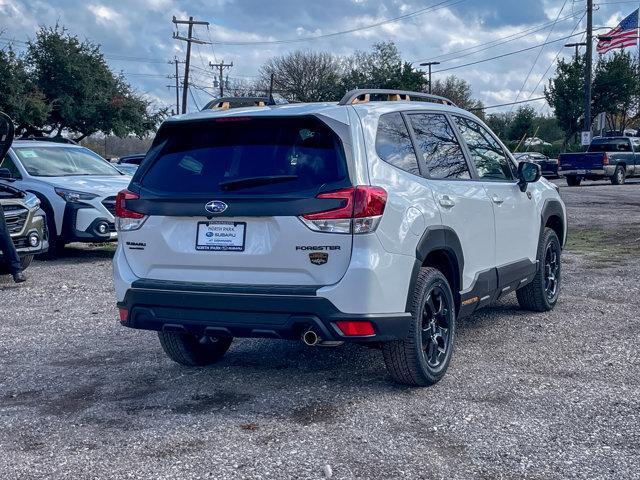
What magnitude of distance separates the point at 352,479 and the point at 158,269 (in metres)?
1.94

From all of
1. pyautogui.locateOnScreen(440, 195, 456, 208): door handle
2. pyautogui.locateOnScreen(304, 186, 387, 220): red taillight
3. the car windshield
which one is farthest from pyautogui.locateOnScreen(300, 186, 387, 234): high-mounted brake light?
the car windshield

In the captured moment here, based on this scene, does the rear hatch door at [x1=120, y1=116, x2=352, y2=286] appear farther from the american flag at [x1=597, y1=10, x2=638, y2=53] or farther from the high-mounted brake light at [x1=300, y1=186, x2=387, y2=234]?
the american flag at [x1=597, y1=10, x2=638, y2=53]

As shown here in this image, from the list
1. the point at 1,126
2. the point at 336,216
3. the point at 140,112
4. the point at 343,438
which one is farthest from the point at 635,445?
the point at 140,112

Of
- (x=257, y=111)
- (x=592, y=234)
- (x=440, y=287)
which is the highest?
(x=257, y=111)

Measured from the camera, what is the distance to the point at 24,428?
16.3ft

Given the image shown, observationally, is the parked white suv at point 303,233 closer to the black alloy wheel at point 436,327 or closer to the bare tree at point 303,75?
the black alloy wheel at point 436,327

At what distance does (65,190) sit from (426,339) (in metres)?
8.12

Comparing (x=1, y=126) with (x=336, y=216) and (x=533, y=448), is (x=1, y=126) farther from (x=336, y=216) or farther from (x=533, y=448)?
(x=533, y=448)

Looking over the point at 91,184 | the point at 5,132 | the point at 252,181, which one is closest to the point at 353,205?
the point at 252,181

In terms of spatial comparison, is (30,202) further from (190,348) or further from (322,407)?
(322,407)

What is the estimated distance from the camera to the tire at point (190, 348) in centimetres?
607

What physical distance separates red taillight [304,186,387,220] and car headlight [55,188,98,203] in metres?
8.08

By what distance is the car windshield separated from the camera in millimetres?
13180

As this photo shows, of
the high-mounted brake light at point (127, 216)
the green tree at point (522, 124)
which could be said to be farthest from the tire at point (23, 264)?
the green tree at point (522, 124)
